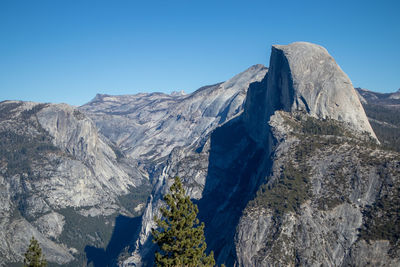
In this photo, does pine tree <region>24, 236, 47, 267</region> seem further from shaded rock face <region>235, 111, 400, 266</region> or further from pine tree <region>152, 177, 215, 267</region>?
shaded rock face <region>235, 111, 400, 266</region>

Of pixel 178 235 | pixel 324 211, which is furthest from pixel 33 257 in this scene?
pixel 324 211

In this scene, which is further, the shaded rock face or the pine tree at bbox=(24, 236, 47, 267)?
the shaded rock face

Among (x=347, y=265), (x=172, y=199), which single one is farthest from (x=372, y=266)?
(x=172, y=199)

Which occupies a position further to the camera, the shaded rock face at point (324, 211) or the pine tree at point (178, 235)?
the shaded rock face at point (324, 211)

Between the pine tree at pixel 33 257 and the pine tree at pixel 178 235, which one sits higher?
the pine tree at pixel 178 235

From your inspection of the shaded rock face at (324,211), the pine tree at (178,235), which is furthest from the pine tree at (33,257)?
the shaded rock face at (324,211)

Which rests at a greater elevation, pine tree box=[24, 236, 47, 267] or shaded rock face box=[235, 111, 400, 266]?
shaded rock face box=[235, 111, 400, 266]

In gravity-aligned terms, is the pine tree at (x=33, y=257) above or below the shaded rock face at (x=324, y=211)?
below

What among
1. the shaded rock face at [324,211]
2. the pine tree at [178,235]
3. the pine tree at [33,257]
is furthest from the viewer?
the shaded rock face at [324,211]

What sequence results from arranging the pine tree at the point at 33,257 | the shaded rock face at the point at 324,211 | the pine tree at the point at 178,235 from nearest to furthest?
the pine tree at the point at 178,235
the pine tree at the point at 33,257
the shaded rock face at the point at 324,211

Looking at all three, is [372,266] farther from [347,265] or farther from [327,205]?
[327,205]

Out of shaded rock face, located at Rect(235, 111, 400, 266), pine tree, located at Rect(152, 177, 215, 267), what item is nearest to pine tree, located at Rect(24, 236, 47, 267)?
pine tree, located at Rect(152, 177, 215, 267)

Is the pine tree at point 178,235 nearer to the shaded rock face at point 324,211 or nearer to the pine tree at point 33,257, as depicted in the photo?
the pine tree at point 33,257
